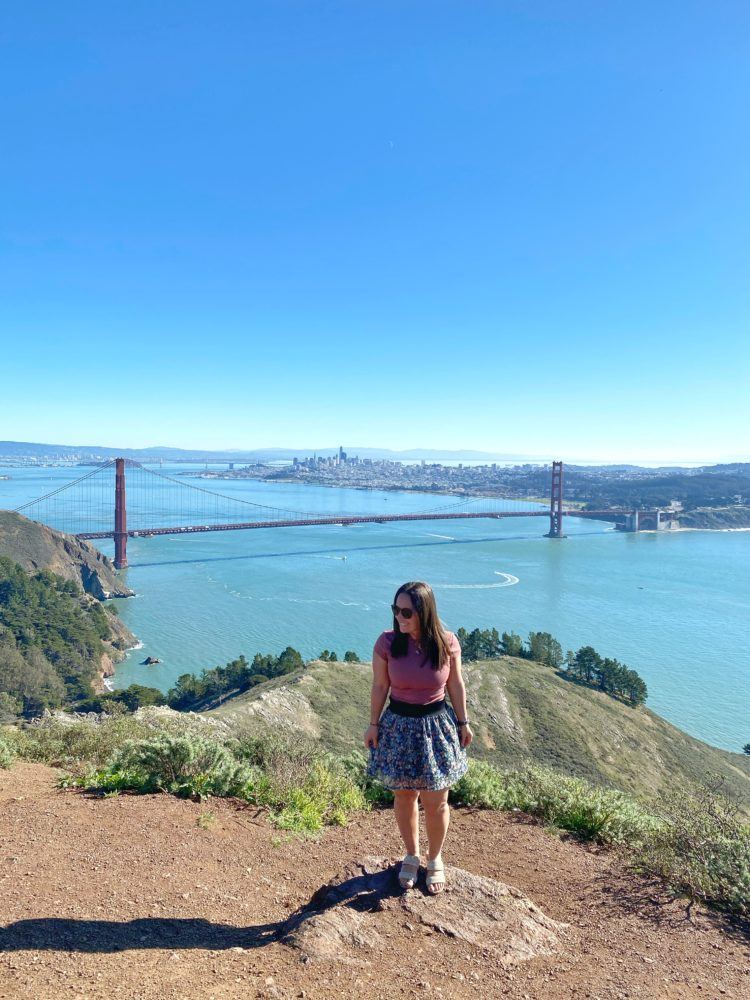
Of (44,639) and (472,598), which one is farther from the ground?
(44,639)

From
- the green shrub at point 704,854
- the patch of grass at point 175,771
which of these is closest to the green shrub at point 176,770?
the patch of grass at point 175,771

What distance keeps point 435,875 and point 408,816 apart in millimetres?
173

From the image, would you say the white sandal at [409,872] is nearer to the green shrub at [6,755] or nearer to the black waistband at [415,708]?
the black waistband at [415,708]

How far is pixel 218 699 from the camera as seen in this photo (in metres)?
14.2

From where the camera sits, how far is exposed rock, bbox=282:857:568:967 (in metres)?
1.61

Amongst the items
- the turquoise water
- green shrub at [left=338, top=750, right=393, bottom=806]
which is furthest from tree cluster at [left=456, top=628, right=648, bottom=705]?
green shrub at [left=338, top=750, right=393, bottom=806]

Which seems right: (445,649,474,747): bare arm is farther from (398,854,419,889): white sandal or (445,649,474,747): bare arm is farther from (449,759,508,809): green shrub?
(449,759,508,809): green shrub

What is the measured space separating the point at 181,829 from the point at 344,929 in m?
0.90

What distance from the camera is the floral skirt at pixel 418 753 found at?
1813 millimetres

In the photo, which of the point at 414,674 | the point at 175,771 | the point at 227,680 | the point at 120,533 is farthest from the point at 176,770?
the point at 120,533

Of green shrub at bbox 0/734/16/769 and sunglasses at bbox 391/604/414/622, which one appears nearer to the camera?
sunglasses at bbox 391/604/414/622

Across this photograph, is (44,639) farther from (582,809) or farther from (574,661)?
(582,809)

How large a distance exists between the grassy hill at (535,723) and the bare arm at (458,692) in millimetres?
8299

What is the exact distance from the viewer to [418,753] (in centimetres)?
182
